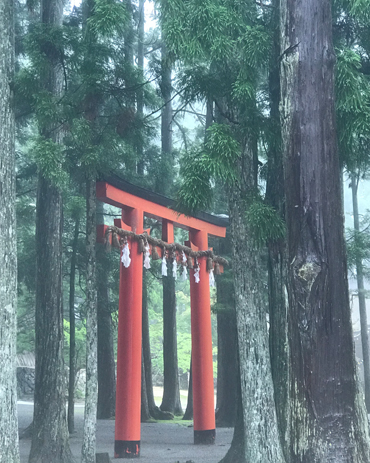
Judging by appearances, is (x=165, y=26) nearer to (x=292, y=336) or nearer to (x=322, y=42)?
(x=322, y=42)

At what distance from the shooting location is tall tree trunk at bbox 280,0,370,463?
445 centimetres

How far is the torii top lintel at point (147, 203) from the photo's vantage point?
8.85 m

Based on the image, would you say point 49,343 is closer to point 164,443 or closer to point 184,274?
point 184,274

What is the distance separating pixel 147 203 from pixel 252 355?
173 inches

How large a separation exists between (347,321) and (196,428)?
→ 23.0 ft

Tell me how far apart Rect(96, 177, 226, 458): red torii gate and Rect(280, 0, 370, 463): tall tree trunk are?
3656mm

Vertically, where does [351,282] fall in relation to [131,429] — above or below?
above

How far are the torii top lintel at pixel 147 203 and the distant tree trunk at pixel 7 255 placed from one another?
6.91 ft

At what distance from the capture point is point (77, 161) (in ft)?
29.0

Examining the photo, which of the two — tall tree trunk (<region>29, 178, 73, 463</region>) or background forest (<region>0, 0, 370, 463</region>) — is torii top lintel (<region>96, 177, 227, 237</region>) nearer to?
background forest (<region>0, 0, 370, 463</region>)

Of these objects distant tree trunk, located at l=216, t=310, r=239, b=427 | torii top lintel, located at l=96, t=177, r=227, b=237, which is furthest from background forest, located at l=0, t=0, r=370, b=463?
distant tree trunk, located at l=216, t=310, r=239, b=427

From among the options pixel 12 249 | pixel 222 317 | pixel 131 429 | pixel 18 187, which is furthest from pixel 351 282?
pixel 12 249

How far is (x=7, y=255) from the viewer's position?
654cm

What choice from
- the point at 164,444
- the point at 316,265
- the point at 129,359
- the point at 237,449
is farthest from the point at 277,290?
the point at 164,444
